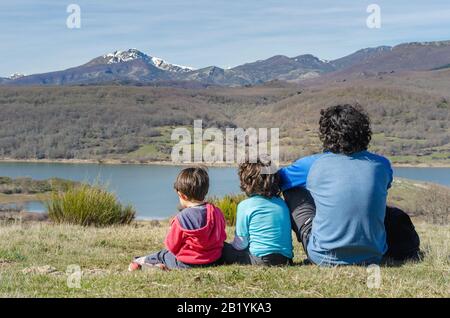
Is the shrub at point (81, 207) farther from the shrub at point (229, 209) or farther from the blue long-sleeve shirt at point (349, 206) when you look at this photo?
the blue long-sleeve shirt at point (349, 206)

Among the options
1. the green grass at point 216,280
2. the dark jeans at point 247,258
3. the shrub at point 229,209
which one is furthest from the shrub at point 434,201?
the dark jeans at point 247,258

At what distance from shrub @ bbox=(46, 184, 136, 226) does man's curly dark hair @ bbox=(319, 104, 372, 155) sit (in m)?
6.09

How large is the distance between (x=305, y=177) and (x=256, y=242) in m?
0.74

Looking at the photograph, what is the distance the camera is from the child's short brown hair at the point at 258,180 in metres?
5.64

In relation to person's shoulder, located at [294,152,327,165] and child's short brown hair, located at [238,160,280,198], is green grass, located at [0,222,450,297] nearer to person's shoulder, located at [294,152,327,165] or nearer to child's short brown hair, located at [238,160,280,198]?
child's short brown hair, located at [238,160,280,198]

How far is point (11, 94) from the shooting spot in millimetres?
187000

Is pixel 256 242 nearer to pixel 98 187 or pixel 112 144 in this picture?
pixel 98 187

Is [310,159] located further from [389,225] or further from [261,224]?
[389,225]

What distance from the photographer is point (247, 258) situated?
5.71 m

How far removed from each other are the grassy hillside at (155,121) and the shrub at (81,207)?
77.0m

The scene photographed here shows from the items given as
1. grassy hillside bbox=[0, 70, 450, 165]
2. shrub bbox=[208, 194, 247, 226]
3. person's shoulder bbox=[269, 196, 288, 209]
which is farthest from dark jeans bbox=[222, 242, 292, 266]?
grassy hillside bbox=[0, 70, 450, 165]
